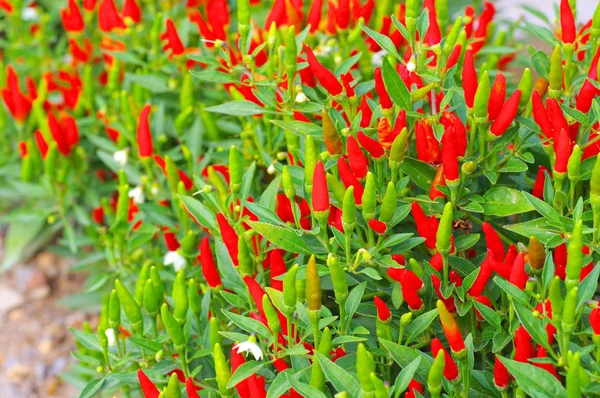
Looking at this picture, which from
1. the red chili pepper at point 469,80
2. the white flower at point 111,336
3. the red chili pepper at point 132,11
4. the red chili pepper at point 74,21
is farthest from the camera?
the red chili pepper at point 74,21

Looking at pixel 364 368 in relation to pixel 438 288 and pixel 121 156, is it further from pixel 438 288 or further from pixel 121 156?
pixel 121 156

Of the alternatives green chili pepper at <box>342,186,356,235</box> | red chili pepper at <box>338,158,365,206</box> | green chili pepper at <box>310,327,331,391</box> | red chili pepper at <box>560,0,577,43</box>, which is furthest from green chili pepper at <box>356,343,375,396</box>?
red chili pepper at <box>560,0,577,43</box>

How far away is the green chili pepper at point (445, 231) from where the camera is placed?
122 cm

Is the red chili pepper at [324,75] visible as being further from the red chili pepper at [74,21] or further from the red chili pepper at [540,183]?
the red chili pepper at [74,21]

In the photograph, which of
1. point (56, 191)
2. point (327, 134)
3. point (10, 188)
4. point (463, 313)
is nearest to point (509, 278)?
point (463, 313)

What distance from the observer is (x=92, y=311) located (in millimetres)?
2654

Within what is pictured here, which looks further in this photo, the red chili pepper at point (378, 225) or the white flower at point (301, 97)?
the white flower at point (301, 97)

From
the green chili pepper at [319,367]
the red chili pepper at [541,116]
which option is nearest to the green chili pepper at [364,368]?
the green chili pepper at [319,367]

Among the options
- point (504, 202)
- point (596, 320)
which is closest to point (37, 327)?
point (504, 202)

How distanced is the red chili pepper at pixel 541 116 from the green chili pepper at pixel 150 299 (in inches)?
28.8

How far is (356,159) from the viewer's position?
131 cm

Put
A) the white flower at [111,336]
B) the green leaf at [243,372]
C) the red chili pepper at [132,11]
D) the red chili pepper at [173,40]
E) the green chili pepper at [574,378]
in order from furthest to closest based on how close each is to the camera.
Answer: the red chili pepper at [132,11], the red chili pepper at [173,40], the white flower at [111,336], the green leaf at [243,372], the green chili pepper at [574,378]

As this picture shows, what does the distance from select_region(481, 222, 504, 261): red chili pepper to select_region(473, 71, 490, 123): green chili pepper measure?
0.18 meters

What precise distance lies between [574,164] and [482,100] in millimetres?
179
